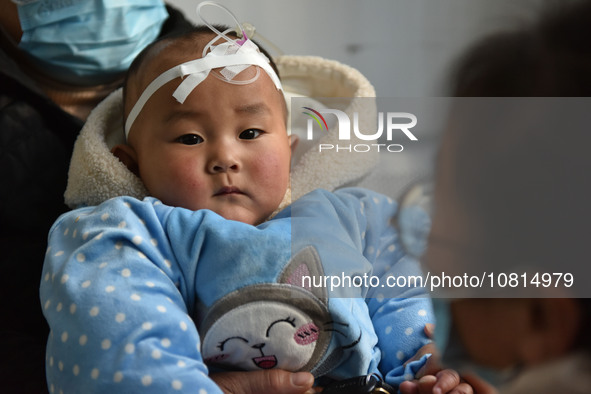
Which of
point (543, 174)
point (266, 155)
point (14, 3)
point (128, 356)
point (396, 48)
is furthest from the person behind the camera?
point (396, 48)

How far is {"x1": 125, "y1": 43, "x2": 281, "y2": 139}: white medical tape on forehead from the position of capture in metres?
0.92

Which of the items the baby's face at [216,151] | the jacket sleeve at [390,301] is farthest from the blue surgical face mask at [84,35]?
the jacket sleeve at [390,301]

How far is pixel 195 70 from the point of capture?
3.06 feet

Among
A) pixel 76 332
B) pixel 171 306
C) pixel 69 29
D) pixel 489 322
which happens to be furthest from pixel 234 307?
pixel 69 29

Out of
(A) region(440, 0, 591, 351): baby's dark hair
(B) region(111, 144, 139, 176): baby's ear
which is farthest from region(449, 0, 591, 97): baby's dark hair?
(B) region(111, 144, 139, 176): baby's ear

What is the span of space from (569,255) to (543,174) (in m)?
0.07

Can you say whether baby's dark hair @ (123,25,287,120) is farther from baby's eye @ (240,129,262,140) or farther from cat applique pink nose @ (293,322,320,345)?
cat applique pink nose @ (293,322,320,345)

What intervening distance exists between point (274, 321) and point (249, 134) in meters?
0.32

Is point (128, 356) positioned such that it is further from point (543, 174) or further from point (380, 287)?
point (543, 174)

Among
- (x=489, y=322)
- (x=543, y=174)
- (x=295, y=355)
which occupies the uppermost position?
(x=543, y=174)

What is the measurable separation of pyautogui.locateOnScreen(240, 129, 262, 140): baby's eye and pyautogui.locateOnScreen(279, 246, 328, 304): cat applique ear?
0.24 meters

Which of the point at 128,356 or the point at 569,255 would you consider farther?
the point at 128,356

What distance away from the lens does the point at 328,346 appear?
2.58 feet

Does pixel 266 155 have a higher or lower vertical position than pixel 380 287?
higher
